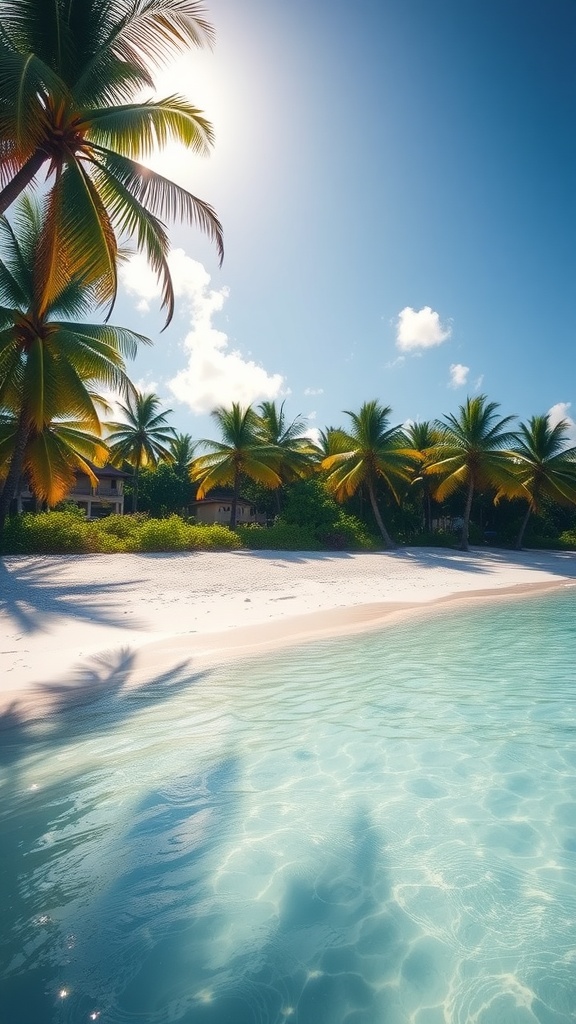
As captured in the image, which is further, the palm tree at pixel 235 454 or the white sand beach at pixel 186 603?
the palm tree at pixel 235 454

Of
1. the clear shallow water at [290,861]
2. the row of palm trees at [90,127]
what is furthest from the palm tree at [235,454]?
the clear shallow water at [290,861]

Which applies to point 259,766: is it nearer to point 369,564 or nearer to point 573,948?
point 573,948

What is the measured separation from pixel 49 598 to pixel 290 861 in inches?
376

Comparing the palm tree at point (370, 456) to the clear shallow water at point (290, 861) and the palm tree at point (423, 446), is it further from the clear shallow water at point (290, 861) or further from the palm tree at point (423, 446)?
the clear shallow water at point (290, 861)

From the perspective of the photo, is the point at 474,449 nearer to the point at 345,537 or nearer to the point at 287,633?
the point at 345,537

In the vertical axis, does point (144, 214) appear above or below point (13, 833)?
above

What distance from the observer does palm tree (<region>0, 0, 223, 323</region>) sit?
7668 mm

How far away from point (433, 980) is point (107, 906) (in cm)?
183

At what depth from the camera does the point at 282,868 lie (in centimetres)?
331

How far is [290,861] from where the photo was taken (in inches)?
133

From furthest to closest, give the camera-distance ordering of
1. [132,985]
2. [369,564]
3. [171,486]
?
[171,486]
[369,564]
[132,985]

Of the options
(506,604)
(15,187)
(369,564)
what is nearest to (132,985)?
(15,187)

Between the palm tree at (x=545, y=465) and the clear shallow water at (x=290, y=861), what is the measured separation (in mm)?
26317

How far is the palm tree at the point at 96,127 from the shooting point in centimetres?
767
